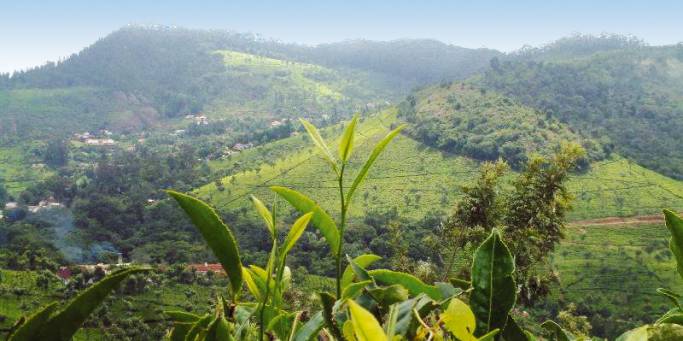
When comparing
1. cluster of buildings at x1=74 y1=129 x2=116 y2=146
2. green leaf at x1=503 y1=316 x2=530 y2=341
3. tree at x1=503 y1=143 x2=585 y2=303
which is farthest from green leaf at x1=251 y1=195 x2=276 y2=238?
cluster of buildings at x1=74 y1=129 x2=116 y2=146

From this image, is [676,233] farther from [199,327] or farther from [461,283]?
[199,327]

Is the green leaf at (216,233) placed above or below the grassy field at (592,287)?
above

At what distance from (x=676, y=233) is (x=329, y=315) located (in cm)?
47

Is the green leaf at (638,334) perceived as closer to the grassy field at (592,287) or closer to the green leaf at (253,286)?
the green leaf at (253,286)

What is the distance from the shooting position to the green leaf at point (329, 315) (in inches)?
23.4

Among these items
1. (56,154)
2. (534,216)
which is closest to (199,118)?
(56,154)

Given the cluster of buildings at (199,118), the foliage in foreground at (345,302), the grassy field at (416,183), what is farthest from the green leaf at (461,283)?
the cluster of buildings at (199,118)

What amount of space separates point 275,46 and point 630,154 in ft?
387

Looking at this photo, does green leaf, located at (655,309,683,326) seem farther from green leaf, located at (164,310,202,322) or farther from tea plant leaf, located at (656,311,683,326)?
green leaf, located at (164,310,202,322)

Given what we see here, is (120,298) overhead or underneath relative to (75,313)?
underneath

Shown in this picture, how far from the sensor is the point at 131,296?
31.1 meters

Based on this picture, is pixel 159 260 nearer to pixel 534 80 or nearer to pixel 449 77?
pixel 534 80

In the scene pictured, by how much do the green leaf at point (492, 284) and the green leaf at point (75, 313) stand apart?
38 centimetres

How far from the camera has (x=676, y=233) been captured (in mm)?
666
